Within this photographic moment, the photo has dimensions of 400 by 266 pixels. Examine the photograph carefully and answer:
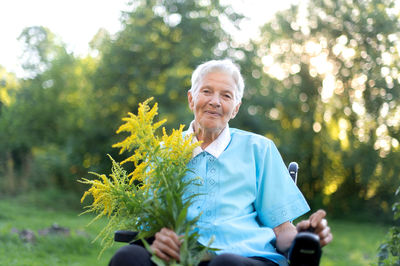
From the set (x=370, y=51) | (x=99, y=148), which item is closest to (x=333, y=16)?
(x=370, y=51)

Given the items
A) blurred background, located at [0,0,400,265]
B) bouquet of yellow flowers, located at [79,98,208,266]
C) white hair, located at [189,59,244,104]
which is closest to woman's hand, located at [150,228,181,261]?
bouquet of yellow flowers, located at [79,98,208,266]

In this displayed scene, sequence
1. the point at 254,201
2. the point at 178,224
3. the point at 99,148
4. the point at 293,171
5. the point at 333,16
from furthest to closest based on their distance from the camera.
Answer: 1. the point at 333,16
2. the point at 99,148
3. the point at 293,171
4. the point at 254,201
5. the point at 178,224

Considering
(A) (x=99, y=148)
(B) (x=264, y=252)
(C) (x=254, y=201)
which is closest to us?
(B) (x=264, y=252)

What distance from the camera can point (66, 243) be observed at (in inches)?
236

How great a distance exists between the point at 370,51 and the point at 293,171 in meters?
13.0

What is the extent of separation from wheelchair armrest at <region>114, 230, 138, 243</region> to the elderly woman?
0.14 m

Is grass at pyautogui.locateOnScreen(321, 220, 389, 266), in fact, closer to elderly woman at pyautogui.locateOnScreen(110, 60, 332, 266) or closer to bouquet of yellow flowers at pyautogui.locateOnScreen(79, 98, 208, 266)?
elderly woman at pyautogui.locateOnScreen(110, 60, 332, 266)

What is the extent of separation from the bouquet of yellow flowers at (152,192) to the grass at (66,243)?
0.59 meters

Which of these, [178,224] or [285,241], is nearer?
[178,224]

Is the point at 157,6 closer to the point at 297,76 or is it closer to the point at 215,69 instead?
the point at 297,76

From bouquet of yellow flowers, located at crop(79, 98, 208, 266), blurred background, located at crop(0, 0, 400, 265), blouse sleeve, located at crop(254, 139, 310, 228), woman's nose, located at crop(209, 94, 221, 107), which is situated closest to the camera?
bouquet of yellow flowers, located at crop(79, 98, 208, 266)

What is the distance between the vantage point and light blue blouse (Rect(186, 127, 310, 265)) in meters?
2.23

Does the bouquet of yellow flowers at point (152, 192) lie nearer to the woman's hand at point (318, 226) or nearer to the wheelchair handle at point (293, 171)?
the woman's hand at point (318, 226)

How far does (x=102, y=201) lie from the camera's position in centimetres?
227
